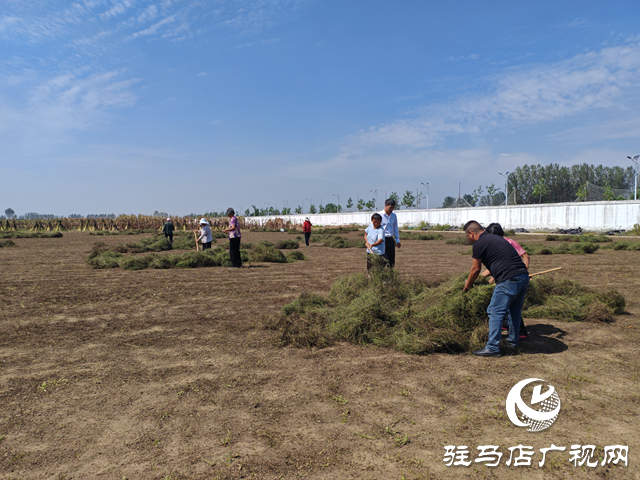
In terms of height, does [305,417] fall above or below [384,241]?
below

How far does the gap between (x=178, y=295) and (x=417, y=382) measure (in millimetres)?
6900

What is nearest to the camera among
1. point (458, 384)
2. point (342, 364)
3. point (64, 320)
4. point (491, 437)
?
point (491, 437)

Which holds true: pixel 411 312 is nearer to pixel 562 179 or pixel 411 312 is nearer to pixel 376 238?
pixel 376 238

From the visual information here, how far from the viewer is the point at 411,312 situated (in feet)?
20.0

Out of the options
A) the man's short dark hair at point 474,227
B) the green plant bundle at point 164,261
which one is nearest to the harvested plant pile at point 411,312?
the man's short dark hair at point 474,227

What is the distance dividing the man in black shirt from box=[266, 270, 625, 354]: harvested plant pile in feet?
1.10

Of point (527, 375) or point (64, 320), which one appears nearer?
point (527, 375)

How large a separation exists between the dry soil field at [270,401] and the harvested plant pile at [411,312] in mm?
283

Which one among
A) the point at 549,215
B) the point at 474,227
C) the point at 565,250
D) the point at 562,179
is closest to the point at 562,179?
the point at 562,179

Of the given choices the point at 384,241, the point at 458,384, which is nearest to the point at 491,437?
the point at 458,384

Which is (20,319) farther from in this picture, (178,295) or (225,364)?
(225,364)

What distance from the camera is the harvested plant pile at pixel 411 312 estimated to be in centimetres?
557

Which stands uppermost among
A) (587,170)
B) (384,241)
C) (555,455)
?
(587,170)

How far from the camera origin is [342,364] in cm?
509
